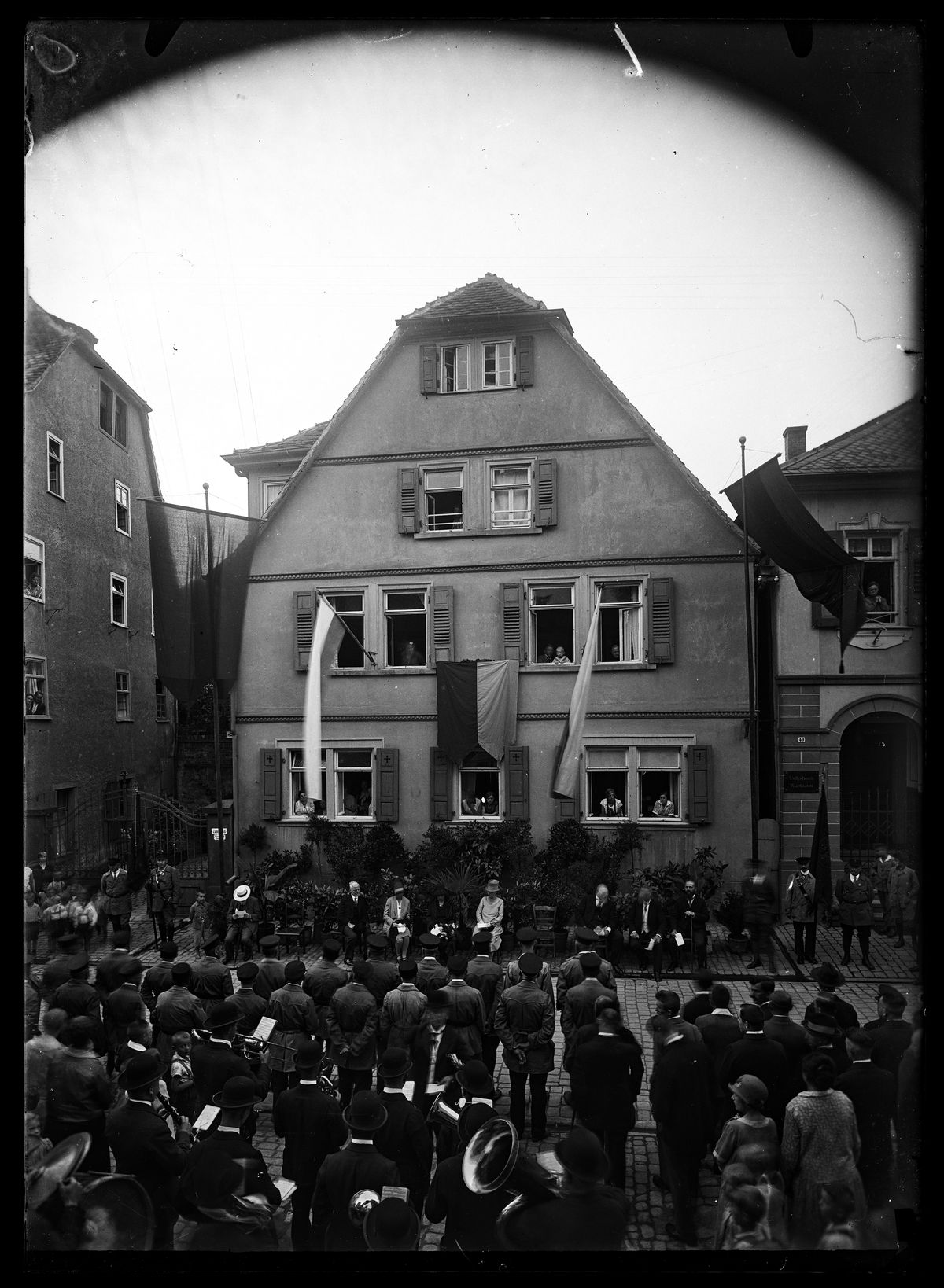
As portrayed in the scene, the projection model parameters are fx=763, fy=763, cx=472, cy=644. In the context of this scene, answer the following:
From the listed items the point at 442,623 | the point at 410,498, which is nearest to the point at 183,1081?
the point at 442,623

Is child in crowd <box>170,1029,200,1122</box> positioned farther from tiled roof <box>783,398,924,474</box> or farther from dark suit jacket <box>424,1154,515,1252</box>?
tiled roof <box>783,398,924,474</box>

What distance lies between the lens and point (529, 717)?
44.0 ft

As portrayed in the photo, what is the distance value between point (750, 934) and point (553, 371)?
31.5ft

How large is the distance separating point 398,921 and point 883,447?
30.1 feet

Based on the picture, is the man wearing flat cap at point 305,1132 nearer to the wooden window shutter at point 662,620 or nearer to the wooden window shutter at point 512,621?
the wooden window shutter at point 512,621

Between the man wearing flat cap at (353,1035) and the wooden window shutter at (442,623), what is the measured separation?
684cm

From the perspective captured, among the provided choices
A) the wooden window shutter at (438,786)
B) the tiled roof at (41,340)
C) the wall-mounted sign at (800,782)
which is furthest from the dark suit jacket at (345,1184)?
the wall-mounted sign at (800,782)

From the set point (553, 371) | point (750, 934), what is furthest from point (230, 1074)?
point (553, 371)

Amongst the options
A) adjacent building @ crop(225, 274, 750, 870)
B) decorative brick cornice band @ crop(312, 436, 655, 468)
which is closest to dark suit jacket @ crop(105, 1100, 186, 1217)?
adjacent building @ crop(225, 274, 750, 870)

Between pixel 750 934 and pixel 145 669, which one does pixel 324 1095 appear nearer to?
pixel 145 669

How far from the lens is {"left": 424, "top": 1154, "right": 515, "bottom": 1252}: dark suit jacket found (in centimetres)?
425

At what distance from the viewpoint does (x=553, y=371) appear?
1262 centimetres

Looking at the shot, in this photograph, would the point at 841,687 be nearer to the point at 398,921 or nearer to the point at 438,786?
the point at 438,786

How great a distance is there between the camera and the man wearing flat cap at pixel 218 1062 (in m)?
5.97
